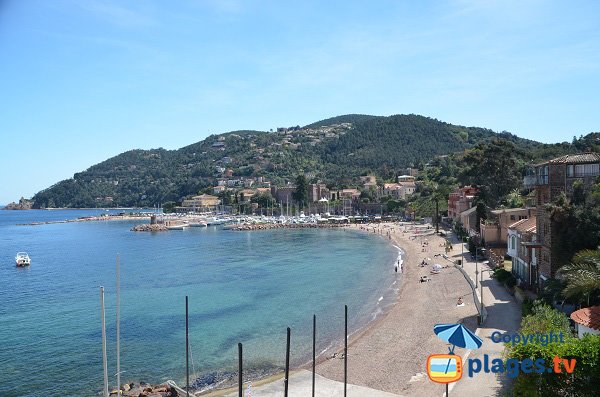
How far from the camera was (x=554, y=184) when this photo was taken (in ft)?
78.8

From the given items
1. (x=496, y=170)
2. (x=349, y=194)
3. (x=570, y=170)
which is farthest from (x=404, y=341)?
(x=349, y=194)

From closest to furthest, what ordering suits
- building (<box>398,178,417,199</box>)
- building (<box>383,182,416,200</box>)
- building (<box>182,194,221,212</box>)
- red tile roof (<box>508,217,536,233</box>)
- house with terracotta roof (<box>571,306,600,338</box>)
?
house with terracotta roof (<box>571,306,600,338</box>) → red tile roof (<box>508,217,536,233</box>) → building (<box>383,182,416,200</box>) → building (<box>398,178,417,199</box>) → building (<box>182,194,221,212</box>)

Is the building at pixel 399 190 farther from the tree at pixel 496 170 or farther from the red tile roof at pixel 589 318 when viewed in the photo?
the red tile roof at pixel 589 318

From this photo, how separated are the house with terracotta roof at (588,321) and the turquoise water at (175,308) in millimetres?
11324

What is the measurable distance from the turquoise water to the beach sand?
154 centimetres

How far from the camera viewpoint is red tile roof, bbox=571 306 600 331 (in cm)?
1412

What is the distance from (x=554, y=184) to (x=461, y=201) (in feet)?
136

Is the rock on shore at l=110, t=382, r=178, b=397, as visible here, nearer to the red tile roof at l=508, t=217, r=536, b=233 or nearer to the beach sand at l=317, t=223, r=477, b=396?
the beach sand at l=317, t=223, r=477, b=396

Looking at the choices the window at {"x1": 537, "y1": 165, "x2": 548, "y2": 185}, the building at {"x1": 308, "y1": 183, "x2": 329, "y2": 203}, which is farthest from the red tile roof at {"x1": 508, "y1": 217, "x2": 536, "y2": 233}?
the building at {"x1": 308, "y1": 183, "x2": 329, "y2": 203}

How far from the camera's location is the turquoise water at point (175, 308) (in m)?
21.7

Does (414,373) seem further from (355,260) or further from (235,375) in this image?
(355,260)

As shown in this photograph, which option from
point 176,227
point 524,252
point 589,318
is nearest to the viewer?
point 589,318

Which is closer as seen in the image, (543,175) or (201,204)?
(543,175)

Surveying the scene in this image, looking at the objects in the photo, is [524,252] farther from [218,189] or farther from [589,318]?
[218,189]
